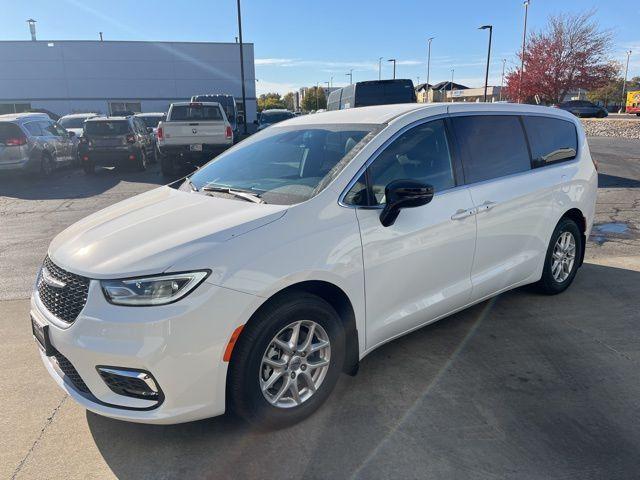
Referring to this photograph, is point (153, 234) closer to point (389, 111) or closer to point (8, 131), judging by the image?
point (389, 111)

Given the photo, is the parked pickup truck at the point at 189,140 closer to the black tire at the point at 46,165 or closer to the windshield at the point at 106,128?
the windshield at the point at 106,128

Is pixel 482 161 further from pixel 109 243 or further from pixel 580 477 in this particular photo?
pixel 109 243

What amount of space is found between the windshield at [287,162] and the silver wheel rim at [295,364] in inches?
29.8

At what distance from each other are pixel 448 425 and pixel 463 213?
142cm

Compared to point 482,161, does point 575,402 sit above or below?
below

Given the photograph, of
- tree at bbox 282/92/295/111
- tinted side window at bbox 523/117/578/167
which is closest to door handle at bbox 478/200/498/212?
tinted side window at bbox 523/117/578/167

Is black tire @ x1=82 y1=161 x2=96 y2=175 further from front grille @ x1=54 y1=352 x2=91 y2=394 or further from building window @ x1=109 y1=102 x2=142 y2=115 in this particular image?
building window @ x1=109 y1=102 x2=142 y2=115

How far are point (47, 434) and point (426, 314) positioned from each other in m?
2.44

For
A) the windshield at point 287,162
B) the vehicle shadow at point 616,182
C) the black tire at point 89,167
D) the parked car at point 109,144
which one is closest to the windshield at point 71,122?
the parked car at point 109,144

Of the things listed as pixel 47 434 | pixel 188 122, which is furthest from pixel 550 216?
pixel 188 122

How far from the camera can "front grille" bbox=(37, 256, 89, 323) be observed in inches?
99.0

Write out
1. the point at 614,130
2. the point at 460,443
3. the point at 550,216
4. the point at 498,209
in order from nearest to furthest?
1. the point at 460,443
2. the point at 498,209
3. the point at 550,216
4. the point at 614,130

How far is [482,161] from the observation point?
3.82m

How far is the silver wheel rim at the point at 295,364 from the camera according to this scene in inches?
108
